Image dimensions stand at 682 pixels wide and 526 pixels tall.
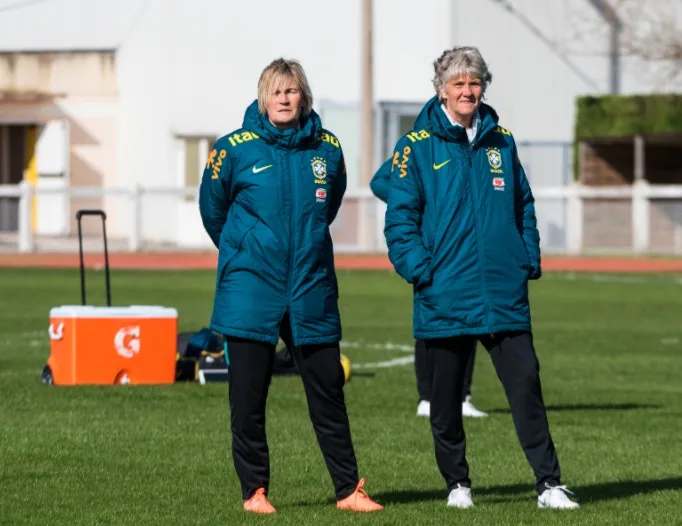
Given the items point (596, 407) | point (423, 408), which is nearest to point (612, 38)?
point (596, 407)

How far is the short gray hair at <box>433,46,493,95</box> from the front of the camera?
7.66 meters

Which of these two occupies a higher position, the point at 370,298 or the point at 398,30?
the point at 398,30

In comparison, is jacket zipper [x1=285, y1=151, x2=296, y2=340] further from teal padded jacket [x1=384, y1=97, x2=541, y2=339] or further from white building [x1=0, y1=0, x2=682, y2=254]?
white building [x1=0, y1=0, x2=682, y2=254]

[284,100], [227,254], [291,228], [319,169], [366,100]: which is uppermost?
[366,100]

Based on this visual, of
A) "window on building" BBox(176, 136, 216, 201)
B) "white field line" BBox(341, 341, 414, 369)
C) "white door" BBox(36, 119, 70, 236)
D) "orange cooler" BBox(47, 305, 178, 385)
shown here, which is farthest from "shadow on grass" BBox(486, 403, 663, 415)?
"white door" BBox(36, 119, 70, 236)

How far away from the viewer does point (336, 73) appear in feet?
137

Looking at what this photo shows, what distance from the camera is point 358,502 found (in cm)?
781

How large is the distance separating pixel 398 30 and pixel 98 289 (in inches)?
724

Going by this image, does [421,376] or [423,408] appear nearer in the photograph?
[421,376]

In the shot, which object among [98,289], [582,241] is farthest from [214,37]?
[98,289]

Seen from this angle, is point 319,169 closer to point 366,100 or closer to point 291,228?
point 291,228

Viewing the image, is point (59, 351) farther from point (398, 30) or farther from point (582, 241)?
point (398, 30)

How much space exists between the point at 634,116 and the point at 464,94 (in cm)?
3282

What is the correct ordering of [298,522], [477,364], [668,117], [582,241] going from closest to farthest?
[298,522]
[477,364]
[582,241]
[668,117]
